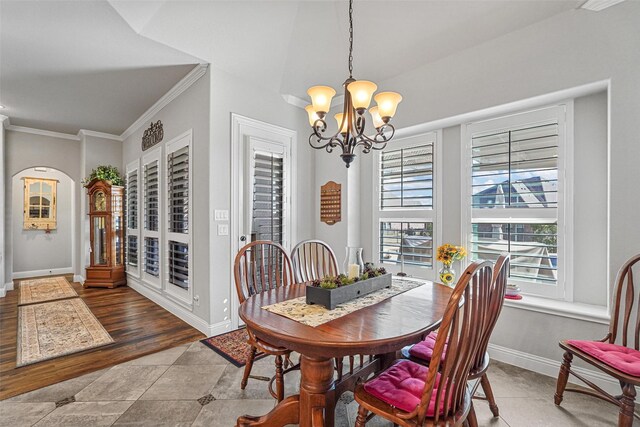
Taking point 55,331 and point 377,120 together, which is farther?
point 55,331

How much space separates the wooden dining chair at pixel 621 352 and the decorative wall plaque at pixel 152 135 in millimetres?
4726

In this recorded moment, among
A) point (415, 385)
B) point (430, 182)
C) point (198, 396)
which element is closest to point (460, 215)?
point (430, 182)

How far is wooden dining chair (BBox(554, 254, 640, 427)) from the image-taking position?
1526 mm

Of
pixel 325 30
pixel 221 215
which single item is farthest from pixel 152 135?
pixel 325 30

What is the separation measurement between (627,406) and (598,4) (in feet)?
8.38

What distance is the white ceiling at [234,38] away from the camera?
7.72 ft

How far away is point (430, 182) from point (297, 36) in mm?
2036

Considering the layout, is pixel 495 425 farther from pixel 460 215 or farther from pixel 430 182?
pixel 430 182

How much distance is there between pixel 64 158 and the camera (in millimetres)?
5566

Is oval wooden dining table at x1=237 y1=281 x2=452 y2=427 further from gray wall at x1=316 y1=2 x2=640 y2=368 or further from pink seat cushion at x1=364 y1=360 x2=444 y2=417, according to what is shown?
gray wall at x1=316 y1=2 x2=640 y2=368

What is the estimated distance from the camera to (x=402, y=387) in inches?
49.7

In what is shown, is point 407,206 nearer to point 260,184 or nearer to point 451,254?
point 451,254

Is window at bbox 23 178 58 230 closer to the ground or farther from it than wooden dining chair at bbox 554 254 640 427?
farther from it

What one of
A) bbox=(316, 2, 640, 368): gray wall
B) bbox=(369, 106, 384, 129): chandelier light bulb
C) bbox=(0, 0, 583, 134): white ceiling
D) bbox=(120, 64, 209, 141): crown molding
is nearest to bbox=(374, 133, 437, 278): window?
bbox=(316, 2, 640, 368): gray wall
